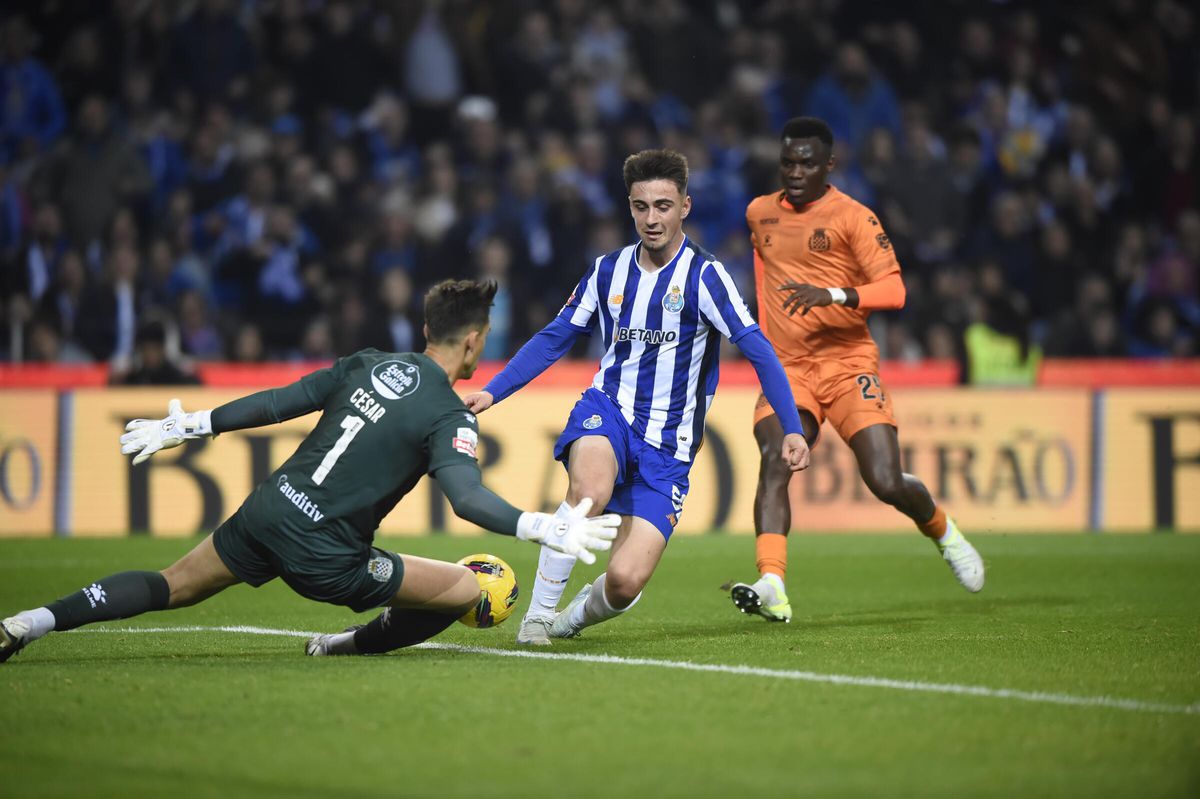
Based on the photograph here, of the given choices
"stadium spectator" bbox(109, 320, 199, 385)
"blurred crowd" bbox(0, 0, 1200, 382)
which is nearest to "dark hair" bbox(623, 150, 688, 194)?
"stadium spectator" bbox(109, 320, 199, 385)

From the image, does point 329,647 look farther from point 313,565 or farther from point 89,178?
point 89,178

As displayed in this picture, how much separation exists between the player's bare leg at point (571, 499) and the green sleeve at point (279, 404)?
1.24 meters

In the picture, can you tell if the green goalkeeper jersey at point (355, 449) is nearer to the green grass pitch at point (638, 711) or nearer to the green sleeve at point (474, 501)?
the green sleeve at point (474, 501)

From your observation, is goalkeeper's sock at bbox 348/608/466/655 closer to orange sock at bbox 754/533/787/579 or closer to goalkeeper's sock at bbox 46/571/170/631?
goalkeeper's sock at bbox 46/571/170/631

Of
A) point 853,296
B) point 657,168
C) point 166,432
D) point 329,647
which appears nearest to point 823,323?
point 853,296

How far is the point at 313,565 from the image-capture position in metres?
6.00

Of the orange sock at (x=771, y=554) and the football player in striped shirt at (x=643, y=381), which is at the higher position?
the football player in striped shirt at (x=643, y=381)

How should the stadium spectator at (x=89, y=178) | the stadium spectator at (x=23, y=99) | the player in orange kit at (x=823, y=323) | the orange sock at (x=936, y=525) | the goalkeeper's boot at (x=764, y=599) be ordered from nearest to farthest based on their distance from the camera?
the goalkeeper's boot at (x=764, y=599)
the player in orange kit at (x=823, y=323)
the orange sock at (x=936, y=525)
the stadium spectator at (x=89, y=178)
the stadium spectator at (x=23, y=99)

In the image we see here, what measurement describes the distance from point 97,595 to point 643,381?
251 centimetres

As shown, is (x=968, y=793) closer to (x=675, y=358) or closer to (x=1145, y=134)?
(x=675, y=358)

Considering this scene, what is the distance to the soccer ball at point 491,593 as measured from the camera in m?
6.65

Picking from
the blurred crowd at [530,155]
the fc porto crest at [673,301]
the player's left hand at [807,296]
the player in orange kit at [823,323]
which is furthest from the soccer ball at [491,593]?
the blurred crowd at [530,155]

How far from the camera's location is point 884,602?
8.93 meters

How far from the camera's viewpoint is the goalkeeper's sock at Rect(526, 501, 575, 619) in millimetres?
7027
